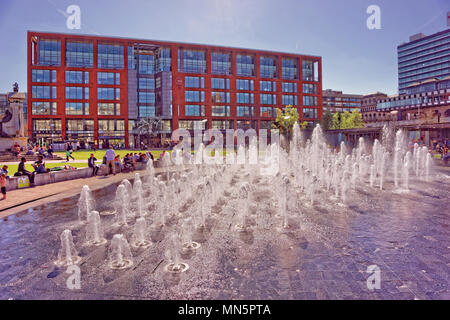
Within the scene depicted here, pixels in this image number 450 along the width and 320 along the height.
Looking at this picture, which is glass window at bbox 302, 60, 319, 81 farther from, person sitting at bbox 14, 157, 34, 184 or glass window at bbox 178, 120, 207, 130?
person sitting at bbox 14, 157, 34, 184

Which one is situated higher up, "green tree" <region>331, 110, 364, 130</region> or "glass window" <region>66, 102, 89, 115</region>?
"glass window" <region>66, 102, 89, 115</region>

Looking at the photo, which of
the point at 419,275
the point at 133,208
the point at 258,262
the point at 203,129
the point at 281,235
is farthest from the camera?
the point at 203,129

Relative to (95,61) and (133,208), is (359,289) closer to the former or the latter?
(133,208)

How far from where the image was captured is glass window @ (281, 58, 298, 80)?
77.2m

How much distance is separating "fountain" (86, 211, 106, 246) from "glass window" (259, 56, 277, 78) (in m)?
72.4

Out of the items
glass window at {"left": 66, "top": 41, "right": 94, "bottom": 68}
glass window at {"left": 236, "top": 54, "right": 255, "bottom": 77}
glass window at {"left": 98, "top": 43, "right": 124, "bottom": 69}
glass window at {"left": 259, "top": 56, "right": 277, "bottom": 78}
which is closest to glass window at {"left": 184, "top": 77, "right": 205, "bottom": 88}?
glass window at {"left": 236, "top": 54, "right": 255, "bottom": 77}

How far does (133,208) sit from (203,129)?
5899 centimetres

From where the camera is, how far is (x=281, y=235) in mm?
7832

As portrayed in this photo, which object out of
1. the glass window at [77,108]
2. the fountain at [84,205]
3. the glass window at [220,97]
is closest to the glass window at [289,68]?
the glass window at [220,97]

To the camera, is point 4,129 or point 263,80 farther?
point 263,80

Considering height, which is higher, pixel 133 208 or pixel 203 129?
pixel 203 129

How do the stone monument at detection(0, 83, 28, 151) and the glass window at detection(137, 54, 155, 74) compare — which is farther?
the glass window at detection(137, 54, 155, 74)
